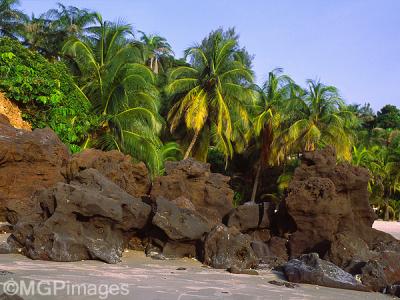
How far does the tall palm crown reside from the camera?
2552 centimetres

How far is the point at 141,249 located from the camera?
10578mm

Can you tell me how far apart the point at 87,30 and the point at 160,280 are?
22910mm

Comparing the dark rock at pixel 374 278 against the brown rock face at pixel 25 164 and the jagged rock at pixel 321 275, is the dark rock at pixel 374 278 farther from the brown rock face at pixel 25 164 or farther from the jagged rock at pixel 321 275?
the brown rock face at pixel 25 164

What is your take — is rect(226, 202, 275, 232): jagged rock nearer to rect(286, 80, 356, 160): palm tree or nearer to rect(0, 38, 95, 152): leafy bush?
rect(0, 38, 95, 152): leafy bush

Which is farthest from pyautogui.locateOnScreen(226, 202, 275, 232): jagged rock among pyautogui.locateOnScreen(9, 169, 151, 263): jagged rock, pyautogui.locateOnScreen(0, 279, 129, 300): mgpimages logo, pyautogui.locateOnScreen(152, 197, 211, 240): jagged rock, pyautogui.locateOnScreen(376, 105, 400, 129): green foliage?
pyautogui.locateOnScreen(376, 105, 400, 129): green foliage

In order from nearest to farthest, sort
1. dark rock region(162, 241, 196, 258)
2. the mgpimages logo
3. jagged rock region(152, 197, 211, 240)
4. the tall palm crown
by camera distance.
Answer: the mgpimages logo < jagged rock region(152, 197, 211, 240) < dark rock region(162, 241, 196, 258) < the tall palm crown

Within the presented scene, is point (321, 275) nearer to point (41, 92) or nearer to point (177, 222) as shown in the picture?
point (177, 222)

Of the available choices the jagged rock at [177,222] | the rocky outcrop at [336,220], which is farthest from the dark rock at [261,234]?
the jagged rock at [177,222]

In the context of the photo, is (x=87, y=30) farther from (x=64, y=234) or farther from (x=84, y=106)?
(x=64, y=234)

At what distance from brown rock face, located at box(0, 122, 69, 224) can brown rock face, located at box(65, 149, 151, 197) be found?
2.04 feet

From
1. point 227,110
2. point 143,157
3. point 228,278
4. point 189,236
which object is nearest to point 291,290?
point 228,278

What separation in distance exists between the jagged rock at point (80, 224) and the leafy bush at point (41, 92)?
367 inches

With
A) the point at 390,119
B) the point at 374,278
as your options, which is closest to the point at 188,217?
the point at 374,278

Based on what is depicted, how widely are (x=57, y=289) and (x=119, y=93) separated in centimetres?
1608
